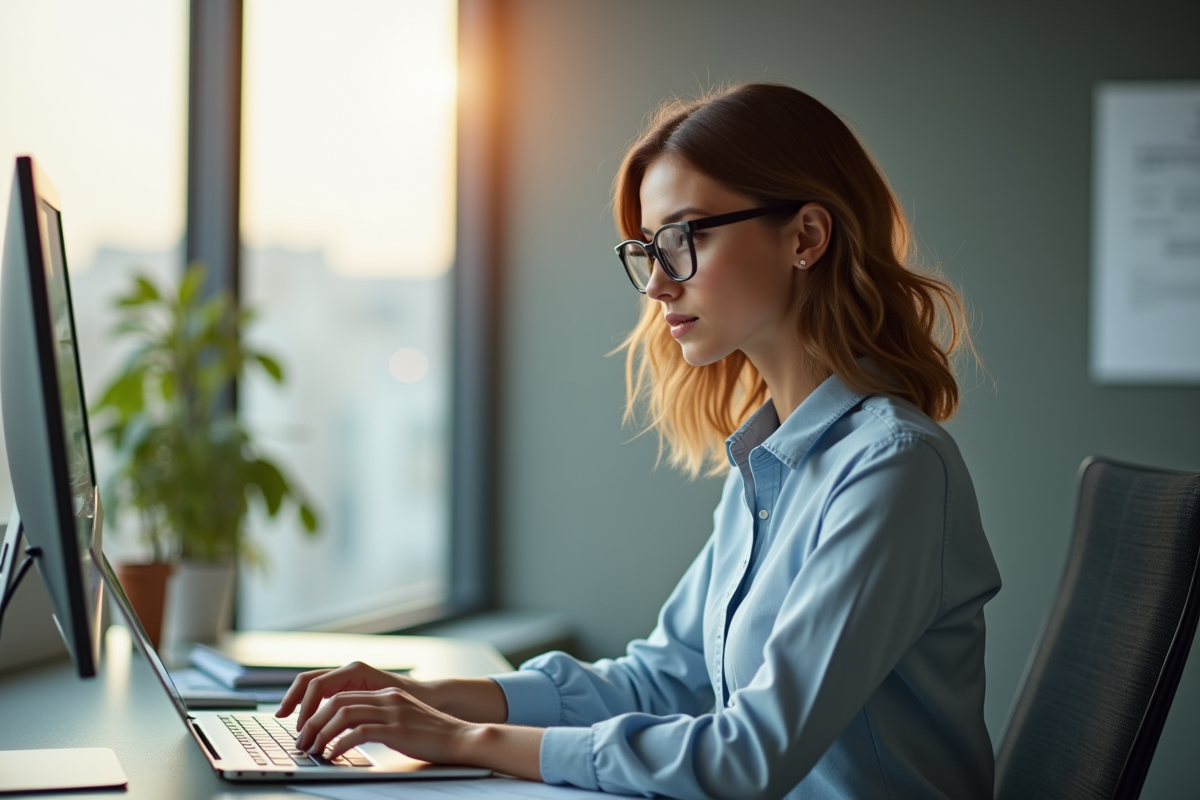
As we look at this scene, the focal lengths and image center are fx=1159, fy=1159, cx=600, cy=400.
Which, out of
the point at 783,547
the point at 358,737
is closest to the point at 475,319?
the point at 783,547

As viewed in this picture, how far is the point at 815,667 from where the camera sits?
1047 millimetres

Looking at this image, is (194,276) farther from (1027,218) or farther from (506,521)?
(1027,218)

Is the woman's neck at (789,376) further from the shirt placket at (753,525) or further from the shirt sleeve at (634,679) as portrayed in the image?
the shirt sleeve at (634,679)

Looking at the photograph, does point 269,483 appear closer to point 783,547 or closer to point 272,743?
point 272,743

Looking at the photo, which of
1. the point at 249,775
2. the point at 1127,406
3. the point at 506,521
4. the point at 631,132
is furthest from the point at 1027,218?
the point at 249,775

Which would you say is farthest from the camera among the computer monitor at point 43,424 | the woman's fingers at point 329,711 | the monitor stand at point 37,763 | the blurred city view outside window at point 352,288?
the blurred city view outside window at point 352,288

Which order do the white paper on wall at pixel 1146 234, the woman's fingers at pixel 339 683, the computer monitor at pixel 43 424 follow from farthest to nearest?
the white paper on wall at pixel 1146 234 < the woman's fingers at pixel 339 683 < the computer monitor at pixel 43 424

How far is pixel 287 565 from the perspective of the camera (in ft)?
9.47

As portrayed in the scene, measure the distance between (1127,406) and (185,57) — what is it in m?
2.50

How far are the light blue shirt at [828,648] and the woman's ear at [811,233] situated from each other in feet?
0.50

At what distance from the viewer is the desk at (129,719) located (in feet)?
3.47

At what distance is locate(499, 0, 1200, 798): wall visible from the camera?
10.2 feet

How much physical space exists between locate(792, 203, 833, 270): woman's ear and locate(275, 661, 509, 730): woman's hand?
629 millimetres

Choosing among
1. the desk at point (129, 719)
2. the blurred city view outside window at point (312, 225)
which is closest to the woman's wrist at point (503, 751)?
the desk at point (129, 719)
